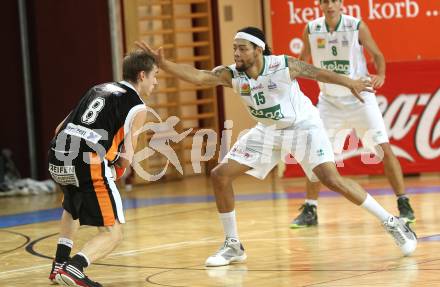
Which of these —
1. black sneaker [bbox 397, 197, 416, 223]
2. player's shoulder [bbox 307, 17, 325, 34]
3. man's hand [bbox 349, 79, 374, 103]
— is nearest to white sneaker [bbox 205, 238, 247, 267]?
man's hand [bbox 349, 79, 374, 103]

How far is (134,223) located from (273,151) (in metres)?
2.87

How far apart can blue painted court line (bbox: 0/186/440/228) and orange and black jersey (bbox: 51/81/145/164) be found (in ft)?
14.4

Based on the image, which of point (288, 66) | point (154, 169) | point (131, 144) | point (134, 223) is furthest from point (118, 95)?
point (154, 169)

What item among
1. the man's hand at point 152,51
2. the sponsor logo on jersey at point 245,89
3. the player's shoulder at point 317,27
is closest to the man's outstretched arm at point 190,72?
the man's hand at point 152,51

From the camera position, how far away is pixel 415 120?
13234 millimetres

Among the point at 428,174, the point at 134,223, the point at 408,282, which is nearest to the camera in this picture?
the point at 408,282

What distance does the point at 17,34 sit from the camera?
15.3 metres

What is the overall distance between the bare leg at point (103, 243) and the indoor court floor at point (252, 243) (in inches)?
13.0

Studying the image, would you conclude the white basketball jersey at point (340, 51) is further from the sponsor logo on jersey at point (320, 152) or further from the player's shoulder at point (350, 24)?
the sponsor logo on jersey at point (320, 152)

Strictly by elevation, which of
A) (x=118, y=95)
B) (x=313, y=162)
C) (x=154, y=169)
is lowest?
(x=154, y=169)

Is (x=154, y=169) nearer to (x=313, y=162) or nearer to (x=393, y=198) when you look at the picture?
(x=393, y=198)

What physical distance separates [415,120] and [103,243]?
7.05 meters

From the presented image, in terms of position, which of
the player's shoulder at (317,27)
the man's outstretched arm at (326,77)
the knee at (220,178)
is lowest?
the knee at (220,178)

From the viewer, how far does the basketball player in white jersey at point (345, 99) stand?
9.62 metres
